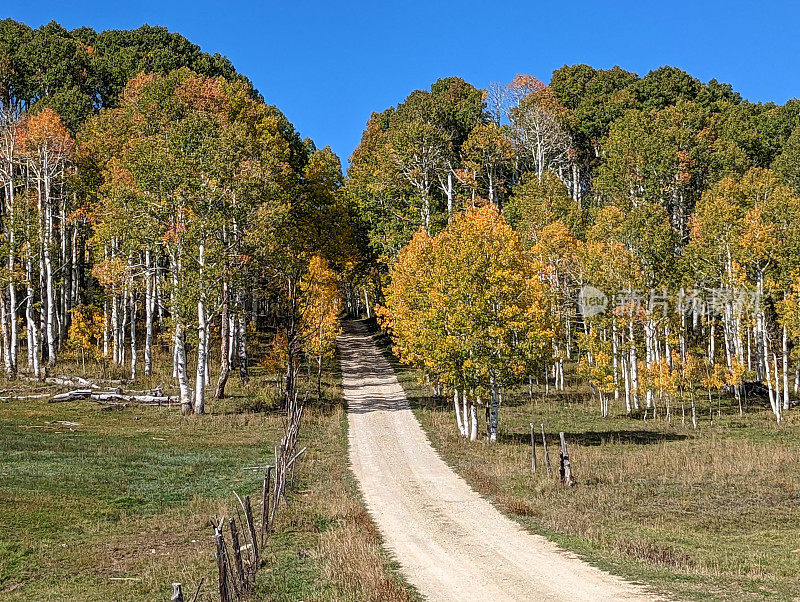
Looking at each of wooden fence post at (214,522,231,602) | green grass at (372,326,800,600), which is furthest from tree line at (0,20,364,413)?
wooden fence post at (214,522,231,602)

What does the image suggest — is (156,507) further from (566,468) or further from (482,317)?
(482,317)

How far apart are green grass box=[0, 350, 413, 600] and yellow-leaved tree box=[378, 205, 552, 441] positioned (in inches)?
279

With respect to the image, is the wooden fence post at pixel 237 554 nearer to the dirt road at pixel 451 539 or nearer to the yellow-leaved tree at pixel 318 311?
the dirt road at pixel 451 539

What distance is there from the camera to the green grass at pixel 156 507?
18578 mm

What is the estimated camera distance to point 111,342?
6738 centimetres

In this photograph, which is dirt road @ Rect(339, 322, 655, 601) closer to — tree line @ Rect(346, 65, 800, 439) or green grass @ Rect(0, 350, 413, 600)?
green grass @ Rect(0, 350, 413, 600)

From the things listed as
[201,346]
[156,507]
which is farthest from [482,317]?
[156,507]

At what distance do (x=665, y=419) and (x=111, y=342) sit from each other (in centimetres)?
4486

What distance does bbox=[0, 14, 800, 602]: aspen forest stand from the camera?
69.4ft

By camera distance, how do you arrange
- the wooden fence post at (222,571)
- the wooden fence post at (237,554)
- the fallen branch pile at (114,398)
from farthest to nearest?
the fallen branch pile at (114,398) → the wooden fence post at (237,554) → the wooden fence post at (222,571)

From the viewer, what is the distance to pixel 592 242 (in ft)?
189

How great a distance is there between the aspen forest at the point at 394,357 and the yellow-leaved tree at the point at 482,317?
0.58 ft

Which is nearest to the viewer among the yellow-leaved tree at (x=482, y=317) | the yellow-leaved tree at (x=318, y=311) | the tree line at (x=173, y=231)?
the yellow-leaved tree at (x=482, y=317)

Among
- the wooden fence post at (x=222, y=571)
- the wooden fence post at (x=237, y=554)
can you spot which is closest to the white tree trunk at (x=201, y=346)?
the wooden fence post at (x=237, y=554)
